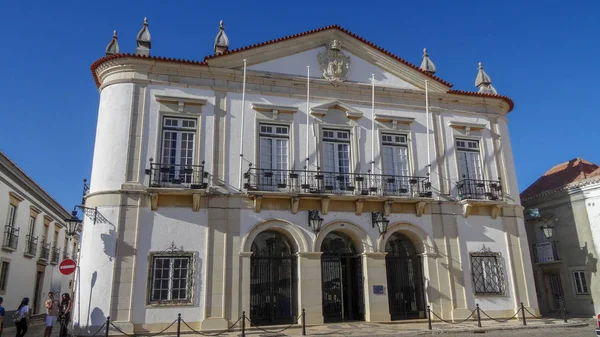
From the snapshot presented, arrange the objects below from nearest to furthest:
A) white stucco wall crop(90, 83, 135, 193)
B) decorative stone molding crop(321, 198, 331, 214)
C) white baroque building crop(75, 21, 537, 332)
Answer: white baroque building crop(75, 21, 537, 332) < white stucco wall crop(90, 83, 135, 193) < decorative stone molding crop(321, 198, 331, 214)

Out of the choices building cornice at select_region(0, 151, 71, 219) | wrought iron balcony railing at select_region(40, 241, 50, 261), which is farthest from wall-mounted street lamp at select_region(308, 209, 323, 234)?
wrought iron balcony railing at select_region(40, 241, 50, 261)

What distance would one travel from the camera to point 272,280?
14.1 metres

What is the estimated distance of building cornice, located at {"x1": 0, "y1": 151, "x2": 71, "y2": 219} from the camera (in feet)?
60.7

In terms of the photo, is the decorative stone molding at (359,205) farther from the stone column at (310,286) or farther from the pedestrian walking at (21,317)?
the pedestrian walking at (21,317)

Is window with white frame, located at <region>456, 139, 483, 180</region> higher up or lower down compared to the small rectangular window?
higher up

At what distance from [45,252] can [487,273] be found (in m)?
21.2

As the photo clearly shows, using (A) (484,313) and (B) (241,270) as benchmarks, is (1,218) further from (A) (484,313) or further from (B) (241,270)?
(A) (484,313)

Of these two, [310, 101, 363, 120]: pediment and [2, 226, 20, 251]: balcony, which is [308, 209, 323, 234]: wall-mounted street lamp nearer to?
[310, 101, 363, 120]: pediment

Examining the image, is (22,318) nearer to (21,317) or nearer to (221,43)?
(21,317)

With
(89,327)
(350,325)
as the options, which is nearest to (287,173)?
(350,325)

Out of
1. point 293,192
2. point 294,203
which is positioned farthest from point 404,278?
point 293,192

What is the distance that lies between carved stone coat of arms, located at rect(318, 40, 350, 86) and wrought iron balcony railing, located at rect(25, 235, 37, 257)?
52.5ft

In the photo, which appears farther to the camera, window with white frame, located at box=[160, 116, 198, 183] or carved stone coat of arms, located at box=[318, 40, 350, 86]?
carved stone coat of arms, located at box=[318, 40, 350, 86]

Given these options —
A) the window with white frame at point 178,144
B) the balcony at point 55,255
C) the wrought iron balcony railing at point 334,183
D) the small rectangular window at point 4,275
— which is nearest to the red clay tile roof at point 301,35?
the window with white frame at point 178,144
